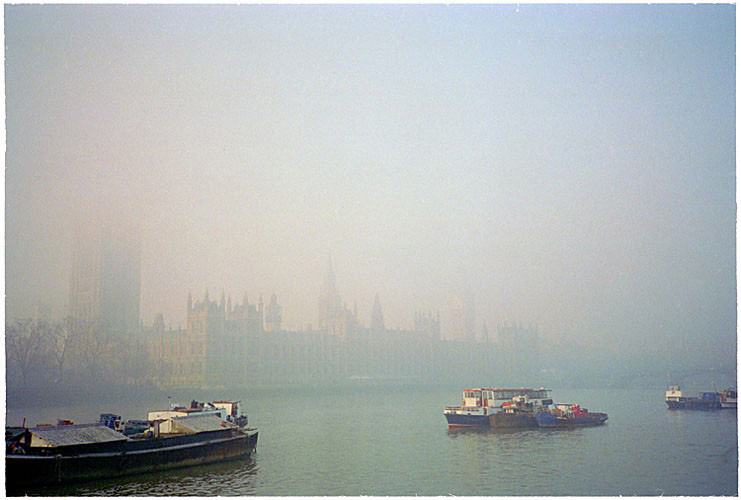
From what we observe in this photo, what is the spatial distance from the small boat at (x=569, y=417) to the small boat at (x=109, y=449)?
5496mm

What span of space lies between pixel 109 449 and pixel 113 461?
0.14 m

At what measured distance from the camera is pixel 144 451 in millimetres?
9281

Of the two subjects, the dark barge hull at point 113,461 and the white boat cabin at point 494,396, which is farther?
the white boat cabin at point 494,396

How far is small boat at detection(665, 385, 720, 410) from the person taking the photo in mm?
14164

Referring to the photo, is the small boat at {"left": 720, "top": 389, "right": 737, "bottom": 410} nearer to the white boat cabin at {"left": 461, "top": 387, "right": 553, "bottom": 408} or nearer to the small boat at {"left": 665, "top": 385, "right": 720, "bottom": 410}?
the small boat at {"left": 665, "top": 385, "right": 720, "bottom": 410}

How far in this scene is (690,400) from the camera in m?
15.1

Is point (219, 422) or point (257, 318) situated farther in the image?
point (257, 318)

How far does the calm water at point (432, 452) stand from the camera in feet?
29.6

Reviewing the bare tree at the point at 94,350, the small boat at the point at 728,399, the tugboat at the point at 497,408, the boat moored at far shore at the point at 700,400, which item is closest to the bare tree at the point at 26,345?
the bare tree at the point at 94,350

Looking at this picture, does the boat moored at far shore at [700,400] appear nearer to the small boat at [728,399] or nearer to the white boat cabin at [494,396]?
the small boat at [728,399]

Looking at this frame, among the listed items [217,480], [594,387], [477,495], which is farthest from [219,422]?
[594,387]

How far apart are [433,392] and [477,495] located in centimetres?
539

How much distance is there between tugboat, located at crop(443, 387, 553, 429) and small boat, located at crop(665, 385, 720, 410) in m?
2.84

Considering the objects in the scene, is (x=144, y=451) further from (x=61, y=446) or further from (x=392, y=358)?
(x=392, y=358)
